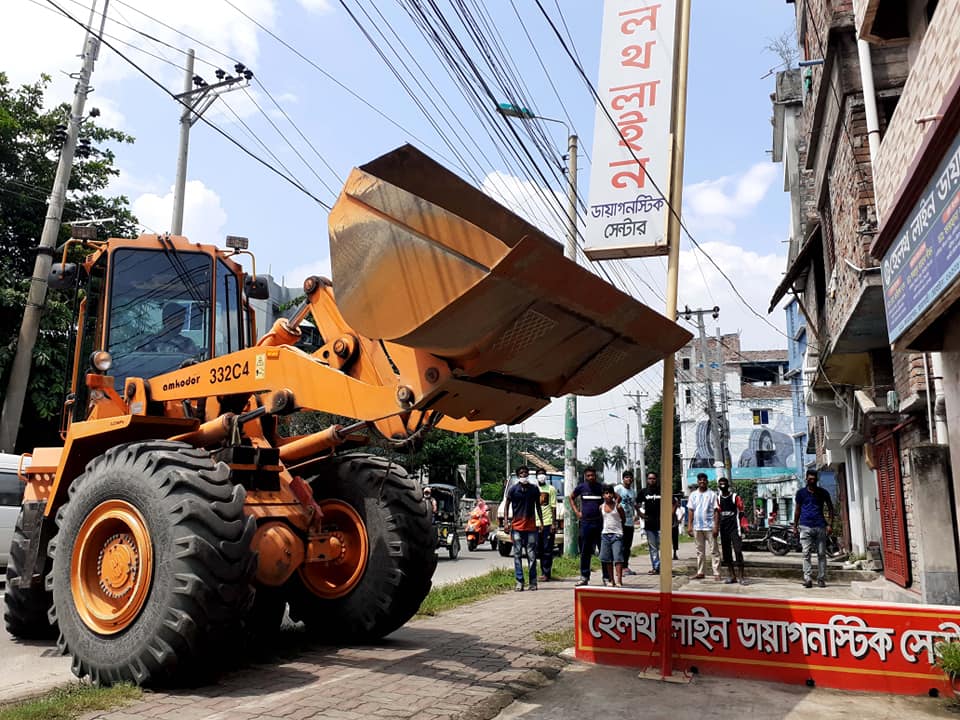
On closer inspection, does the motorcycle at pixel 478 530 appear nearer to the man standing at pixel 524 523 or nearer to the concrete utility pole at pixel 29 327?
the man standing at pixel 524 523

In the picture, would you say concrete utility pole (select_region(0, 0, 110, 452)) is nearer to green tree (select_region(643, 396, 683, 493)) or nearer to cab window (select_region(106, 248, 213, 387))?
cab window (select_region(106, 248, 213, 387))

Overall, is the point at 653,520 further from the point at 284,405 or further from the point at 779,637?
the point at 284,405

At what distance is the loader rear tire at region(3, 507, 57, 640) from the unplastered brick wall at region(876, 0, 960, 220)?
8770 mm

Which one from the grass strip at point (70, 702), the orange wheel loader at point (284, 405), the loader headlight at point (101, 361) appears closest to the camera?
the grass strip at point (70, 702)

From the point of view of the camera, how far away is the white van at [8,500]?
12.7 m

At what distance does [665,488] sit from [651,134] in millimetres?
3188

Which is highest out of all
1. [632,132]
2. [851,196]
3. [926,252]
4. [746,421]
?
[746,421]

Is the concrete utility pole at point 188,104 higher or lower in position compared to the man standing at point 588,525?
higher

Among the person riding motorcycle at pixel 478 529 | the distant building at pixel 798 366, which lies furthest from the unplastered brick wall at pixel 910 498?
the distant building at pixel 798 366

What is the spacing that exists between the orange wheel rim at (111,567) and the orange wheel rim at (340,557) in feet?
6.14

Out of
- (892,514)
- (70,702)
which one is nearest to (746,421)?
(892,514)

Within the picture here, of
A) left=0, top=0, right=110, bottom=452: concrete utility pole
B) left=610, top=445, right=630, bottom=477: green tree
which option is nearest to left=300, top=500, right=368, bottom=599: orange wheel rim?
left=0, top=0, right=110, bottom=452: concrete utility pole

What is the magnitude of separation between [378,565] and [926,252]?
19.0 ft

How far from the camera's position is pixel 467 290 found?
4.37 m
